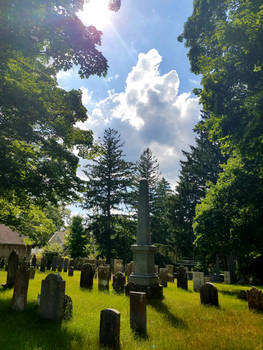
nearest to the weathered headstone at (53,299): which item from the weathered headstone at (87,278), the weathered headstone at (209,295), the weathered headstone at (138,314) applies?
the weathered headstone at (138,314)

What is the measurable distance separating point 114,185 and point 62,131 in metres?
Answer: 22.1

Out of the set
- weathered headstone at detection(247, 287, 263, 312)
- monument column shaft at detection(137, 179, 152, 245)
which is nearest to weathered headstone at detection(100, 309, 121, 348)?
weathered headstone at detection(247, 287, 263, 312)

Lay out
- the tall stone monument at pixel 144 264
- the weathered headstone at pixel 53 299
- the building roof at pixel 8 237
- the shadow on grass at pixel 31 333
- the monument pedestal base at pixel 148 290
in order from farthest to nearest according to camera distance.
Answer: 1. the building roof at pixel 8 237
2. the tall stone monument at pixel 144 264
3. the monument pedestal base at pixel 148 290
4. the weathered headstone at pixel 53 299
5. the shadow on grass at pixel 31 333

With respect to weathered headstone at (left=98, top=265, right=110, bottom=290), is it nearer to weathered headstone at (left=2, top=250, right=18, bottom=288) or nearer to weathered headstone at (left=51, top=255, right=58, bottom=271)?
weathered headstone at (left=2, top=250, right=18, bottom=288)

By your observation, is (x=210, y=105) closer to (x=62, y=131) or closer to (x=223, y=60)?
(x=223, y=60)

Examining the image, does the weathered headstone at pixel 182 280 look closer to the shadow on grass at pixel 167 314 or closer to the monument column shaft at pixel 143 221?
the monument column shaft at pixel 143 221

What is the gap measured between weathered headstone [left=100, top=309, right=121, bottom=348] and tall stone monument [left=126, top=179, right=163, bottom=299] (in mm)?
4537

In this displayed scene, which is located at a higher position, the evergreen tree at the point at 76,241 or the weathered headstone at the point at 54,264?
the evergreen tree at the point at 76,241

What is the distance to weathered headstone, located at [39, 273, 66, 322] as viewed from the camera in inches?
206

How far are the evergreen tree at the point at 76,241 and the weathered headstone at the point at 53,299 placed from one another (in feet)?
88.7

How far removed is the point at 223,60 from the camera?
773cm

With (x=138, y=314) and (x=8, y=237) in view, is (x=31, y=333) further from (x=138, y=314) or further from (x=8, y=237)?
(x=8, y=237)

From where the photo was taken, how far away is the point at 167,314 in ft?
20.9

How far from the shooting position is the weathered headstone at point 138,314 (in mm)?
4859
